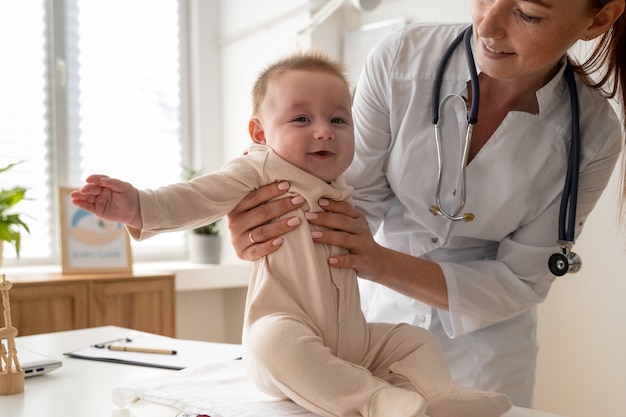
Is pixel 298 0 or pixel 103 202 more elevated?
pixel 298 0

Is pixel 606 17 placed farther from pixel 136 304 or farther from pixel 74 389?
pixel 136 304

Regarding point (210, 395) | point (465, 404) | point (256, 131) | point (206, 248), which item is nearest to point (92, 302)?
point (206, 248)

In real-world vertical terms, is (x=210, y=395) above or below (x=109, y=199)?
below

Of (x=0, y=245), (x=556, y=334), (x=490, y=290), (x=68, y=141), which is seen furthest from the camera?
(x=68, y=141)

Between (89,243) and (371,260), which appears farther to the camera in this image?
(89,243)

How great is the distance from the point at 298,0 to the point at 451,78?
2394 millimetres

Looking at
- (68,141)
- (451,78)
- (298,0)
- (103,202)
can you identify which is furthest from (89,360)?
(298,0)

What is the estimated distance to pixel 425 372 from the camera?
3.06ft

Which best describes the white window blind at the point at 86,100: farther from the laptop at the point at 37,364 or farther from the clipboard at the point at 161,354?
the laptop at the point at 37,364

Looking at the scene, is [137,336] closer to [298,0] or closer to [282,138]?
[282,138]

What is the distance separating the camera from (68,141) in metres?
3.52

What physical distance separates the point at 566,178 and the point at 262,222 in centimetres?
61

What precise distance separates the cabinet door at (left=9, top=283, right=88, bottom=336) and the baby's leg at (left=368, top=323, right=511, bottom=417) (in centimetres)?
211

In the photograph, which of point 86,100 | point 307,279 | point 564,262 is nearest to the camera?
point 307,279
